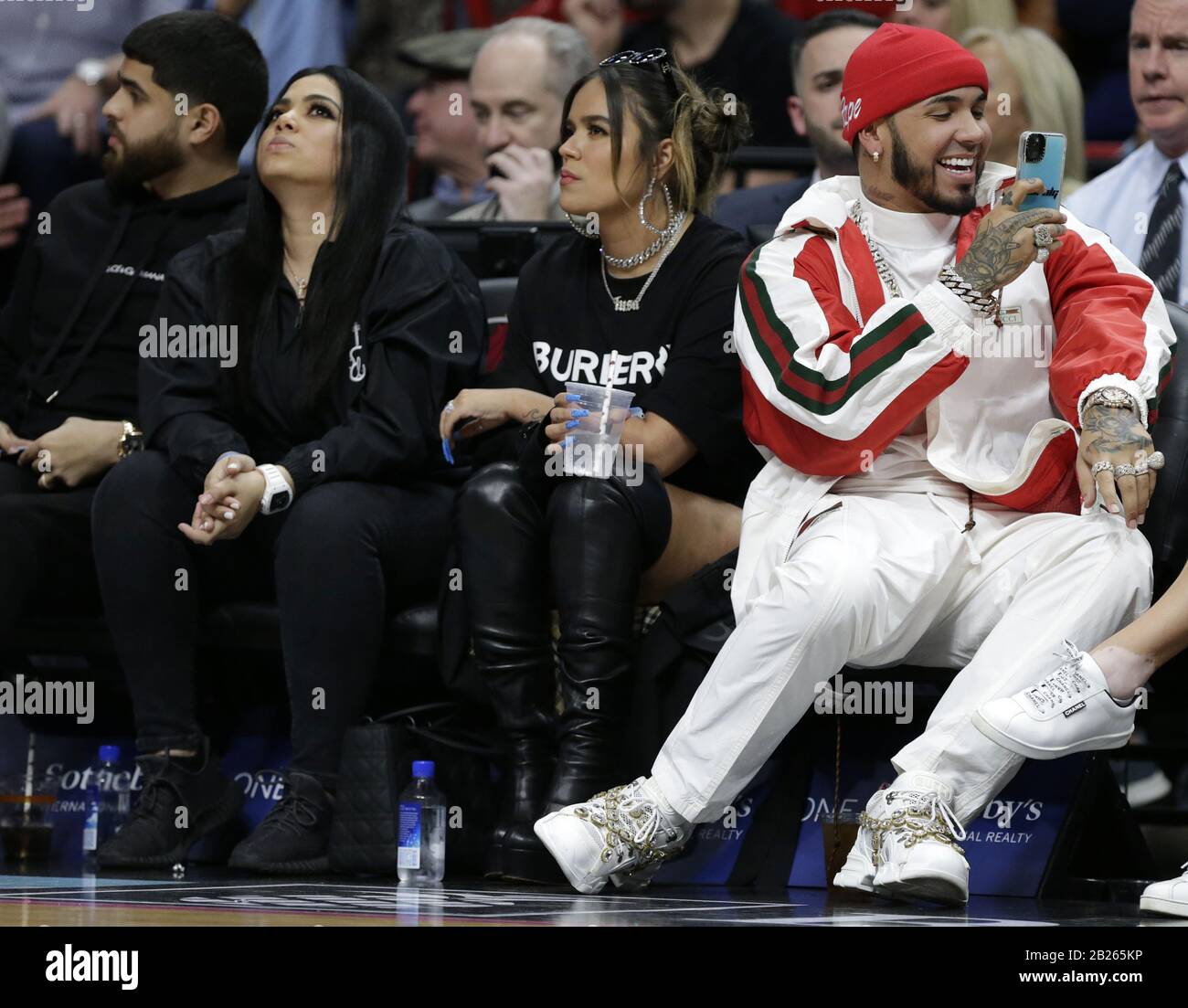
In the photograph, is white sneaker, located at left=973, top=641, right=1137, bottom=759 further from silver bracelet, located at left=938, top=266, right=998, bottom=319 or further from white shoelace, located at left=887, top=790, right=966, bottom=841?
silver bracelet, located at left=938, top=266, right=998, bottom=319

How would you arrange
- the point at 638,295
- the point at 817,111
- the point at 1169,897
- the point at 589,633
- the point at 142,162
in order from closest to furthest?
the point at 1169,897, the point at 589,633, the point at 638,295, the point at 142,162, the point at 817,111

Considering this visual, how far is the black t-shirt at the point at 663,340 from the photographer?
3086 mm

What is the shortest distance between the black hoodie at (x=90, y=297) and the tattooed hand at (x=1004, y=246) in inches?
67.3

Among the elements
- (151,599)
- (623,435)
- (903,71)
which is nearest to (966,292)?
(903,71)

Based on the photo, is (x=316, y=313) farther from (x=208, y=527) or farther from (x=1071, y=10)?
(x=1071, y=10)

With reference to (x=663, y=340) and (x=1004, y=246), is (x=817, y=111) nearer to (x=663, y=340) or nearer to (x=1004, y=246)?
(x=663, y=340)

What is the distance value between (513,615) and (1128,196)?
5.93ft

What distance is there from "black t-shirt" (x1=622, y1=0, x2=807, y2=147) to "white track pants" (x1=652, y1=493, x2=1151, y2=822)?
2.22m

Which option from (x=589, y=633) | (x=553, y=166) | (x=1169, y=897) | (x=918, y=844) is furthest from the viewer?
(x=553, y=166)

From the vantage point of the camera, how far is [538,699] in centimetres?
299

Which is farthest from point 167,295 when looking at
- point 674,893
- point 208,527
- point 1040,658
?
point 1040,658

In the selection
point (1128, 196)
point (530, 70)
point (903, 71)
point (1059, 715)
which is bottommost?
point (1059, 715)

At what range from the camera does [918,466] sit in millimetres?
2908
